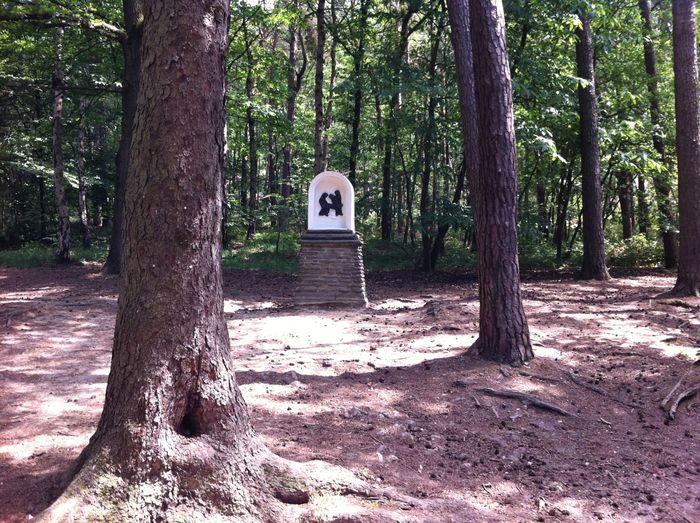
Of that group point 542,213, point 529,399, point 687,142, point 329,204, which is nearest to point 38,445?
point 529,399

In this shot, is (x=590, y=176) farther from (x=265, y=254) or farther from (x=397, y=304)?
(x=265, y=254)

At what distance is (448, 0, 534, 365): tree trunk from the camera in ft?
20.6

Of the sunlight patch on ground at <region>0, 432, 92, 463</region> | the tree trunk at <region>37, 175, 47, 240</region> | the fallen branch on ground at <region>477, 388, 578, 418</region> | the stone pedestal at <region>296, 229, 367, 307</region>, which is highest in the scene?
the tree trunk at <region>37, 175, 47, 240</region>

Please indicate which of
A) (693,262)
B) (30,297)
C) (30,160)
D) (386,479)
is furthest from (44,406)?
(30,160)

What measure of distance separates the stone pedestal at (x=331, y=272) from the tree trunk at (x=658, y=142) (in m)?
10.7

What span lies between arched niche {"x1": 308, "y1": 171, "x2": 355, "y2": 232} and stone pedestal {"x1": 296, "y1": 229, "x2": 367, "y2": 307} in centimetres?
71

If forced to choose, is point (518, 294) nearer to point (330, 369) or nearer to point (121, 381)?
point (330, 369)

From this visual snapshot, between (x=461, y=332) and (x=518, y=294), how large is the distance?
6.60 feet

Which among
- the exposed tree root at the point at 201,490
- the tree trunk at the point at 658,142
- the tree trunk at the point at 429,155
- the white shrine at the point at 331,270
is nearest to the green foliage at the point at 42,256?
the white shrine at the point at 331,270

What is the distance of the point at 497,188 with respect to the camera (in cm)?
634

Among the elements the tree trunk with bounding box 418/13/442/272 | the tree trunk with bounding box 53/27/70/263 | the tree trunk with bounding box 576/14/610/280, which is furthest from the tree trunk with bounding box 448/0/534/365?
the tree trunk with bounding box 53/27/70/263

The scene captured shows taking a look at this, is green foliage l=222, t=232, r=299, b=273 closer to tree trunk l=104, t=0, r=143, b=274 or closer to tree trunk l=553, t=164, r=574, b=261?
tree trunk l=104, t=0, r=143, b=274

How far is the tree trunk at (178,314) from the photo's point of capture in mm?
2803

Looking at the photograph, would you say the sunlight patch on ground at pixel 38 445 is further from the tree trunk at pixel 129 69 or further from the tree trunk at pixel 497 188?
the tree trunk at pixel 129 69
